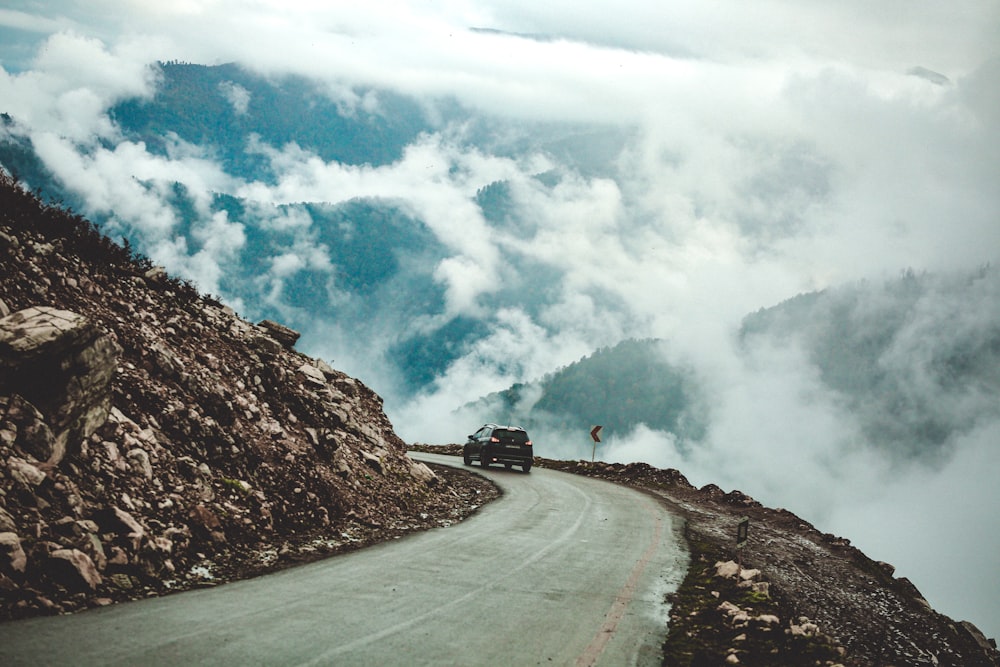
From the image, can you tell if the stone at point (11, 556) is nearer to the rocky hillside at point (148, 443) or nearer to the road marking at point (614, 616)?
the rocky hillside at point (148, 443)

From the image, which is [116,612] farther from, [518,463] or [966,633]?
[518,463]

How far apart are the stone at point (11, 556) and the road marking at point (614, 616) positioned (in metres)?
5.44

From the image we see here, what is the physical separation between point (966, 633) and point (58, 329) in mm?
15756

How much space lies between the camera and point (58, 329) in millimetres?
Result: 8633

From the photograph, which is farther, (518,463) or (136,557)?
(518,463)

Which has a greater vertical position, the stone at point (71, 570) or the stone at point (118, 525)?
the stone at point (118, 525)

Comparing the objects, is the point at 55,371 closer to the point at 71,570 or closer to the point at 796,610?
the point at 71,570

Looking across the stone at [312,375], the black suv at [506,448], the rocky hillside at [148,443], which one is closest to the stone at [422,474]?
the rocky hillside at [148,443]

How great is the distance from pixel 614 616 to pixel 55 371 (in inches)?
296

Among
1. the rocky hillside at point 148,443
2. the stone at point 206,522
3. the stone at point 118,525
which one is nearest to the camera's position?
the rocky hillside at point 148,443

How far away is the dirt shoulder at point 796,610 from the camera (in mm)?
6941

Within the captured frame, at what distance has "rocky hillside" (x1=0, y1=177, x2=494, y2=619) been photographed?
761 cm

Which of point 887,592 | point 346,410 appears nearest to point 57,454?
point 346,410

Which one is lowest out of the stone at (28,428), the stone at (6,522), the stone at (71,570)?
the stone at (71,570)
